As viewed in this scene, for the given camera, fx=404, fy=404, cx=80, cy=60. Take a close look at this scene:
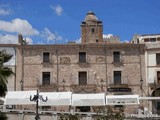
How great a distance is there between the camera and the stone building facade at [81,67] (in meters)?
41.6

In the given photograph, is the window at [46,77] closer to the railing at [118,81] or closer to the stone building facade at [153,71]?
the railing at [118,81]

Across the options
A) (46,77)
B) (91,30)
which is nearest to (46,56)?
(46,77)

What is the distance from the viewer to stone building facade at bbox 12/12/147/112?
137ft

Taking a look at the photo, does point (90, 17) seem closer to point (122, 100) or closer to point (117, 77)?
point (117, 77)

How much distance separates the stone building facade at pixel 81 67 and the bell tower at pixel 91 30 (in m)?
25.3

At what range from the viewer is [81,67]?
4203 centimetres

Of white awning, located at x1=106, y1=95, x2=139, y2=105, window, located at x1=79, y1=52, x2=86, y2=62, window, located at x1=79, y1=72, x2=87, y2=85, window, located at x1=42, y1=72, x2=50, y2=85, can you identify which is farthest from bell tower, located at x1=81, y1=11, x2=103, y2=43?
white awning, located at x1=106, y1=95, x2=139, y2=105

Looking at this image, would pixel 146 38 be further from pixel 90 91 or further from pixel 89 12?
pixel 89 12

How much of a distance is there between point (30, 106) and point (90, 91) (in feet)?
20.7

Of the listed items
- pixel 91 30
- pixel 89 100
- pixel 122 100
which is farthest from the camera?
pixel 91 30

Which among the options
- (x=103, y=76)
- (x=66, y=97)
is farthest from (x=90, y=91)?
(x=66, y=97)

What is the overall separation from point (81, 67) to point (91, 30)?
27.0 metres

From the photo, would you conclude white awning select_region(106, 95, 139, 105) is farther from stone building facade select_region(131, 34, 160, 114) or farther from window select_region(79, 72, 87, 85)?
window select_region(79, 72, 87, 85)

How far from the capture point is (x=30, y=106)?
4119 cm
